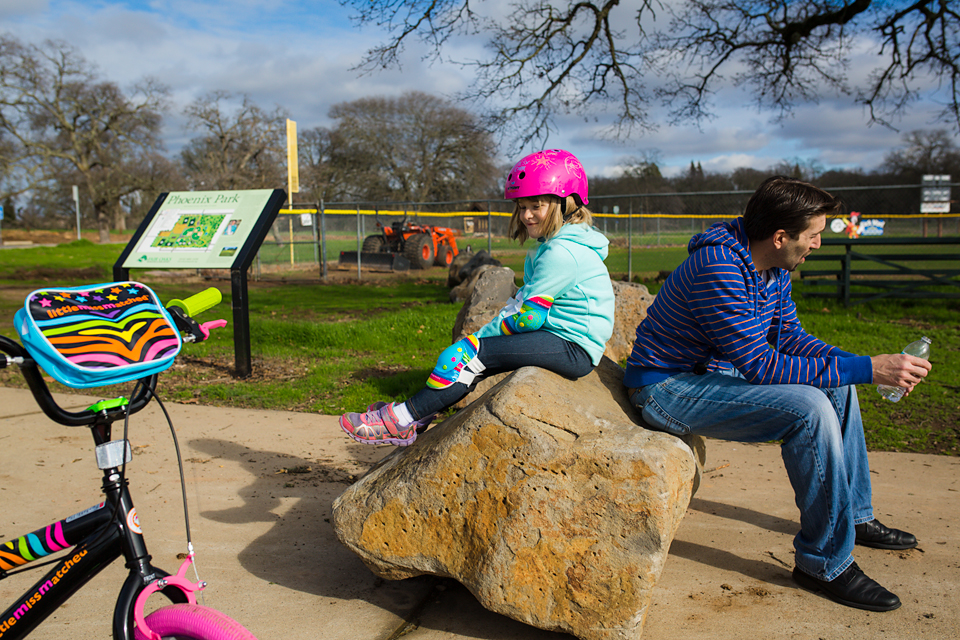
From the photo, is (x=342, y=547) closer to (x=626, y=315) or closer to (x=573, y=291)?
(x=573, y=291)

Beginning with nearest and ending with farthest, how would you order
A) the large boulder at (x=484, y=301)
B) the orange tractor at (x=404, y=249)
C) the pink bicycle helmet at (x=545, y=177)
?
the pink bicycle helmet at (x=545, y=177)
the large boulder at (x=484, y=301)
the orange tractor at (x=404, y=249)

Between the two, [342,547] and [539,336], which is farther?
[342,547]

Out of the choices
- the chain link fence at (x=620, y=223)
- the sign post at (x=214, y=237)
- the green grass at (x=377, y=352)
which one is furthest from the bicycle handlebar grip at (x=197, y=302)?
the chain link fence at (x=620, y=223)

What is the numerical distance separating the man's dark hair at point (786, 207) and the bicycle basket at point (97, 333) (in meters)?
2.22

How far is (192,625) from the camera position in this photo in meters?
1.70

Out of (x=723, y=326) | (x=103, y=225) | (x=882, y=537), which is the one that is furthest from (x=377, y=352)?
(x=103, y=225)

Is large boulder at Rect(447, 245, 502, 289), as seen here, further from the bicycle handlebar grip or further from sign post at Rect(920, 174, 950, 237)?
the bicycle handlebar grip

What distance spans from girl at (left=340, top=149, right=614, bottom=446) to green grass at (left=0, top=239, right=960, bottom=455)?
252 centimetres

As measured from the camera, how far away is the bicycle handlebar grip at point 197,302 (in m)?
1.88

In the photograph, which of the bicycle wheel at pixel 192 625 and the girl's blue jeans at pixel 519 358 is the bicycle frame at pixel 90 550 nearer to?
the bicycle wheel at pixel 192 625

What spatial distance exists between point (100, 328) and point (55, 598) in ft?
2.48

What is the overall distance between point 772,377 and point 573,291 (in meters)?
0.89

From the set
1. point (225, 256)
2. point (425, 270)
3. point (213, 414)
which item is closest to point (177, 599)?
point (213, 414)

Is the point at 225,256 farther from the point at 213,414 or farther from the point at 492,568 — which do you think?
the point at 492,568
